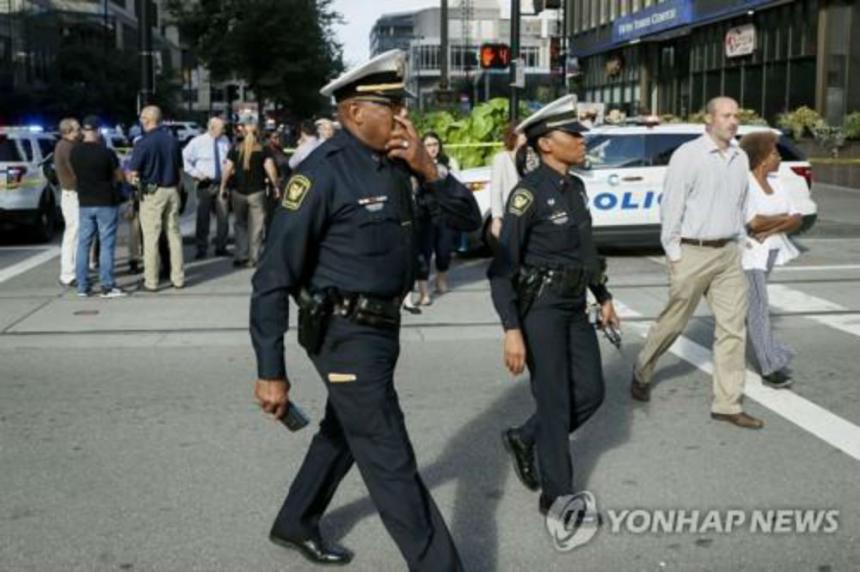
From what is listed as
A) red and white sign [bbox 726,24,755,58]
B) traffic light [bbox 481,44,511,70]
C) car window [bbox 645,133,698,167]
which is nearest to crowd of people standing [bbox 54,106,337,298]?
car window [bbox 645,133,698,167]

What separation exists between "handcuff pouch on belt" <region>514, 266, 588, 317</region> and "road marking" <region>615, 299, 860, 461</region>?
6.46 feet

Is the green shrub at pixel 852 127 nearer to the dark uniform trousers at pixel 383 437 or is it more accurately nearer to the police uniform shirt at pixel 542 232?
the police uniform shirt at pixel 542 232

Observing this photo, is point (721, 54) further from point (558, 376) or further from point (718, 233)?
point (558, 376)

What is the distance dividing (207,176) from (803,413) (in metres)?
9.17

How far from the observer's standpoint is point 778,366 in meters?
6.82

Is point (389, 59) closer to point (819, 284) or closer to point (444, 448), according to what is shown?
point (444, 448)

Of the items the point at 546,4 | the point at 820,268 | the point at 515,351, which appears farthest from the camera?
the point at 546,4

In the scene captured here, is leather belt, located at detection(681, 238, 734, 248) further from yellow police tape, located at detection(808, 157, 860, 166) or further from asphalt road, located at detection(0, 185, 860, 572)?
yellow police tape, located at detection(808, 157, 860, 166)

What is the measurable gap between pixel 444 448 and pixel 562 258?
157 centimetres

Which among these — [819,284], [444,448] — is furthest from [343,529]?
[819,284]

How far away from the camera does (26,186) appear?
15.5m

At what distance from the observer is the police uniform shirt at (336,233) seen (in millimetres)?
3465

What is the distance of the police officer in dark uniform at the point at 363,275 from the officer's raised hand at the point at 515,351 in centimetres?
87

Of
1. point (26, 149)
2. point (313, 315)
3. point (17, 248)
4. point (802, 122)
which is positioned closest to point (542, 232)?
point (313, 315)
